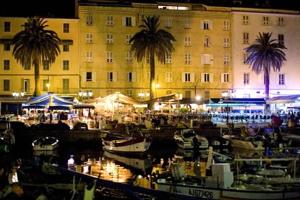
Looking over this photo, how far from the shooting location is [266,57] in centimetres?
8219

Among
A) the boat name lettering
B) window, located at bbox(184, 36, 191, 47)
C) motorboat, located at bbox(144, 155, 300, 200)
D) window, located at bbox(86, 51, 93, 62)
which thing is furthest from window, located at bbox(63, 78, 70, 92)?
the boat name lettering

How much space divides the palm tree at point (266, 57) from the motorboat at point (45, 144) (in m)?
38.9

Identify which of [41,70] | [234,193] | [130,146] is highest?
[41,70]

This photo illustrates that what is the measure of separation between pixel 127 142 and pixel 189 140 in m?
7.81

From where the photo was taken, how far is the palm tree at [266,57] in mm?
82062

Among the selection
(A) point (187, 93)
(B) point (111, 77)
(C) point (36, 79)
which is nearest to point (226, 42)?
(A) point (187, 93)

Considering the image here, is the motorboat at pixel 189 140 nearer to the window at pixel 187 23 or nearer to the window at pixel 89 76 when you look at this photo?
the window at pixel 89 76

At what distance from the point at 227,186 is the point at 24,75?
60.2 metres

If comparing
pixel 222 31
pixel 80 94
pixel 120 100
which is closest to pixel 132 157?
pixel 120 100

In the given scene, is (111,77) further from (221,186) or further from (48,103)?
(221,186)

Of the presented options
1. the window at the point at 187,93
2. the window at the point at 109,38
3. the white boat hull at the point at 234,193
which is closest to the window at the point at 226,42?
the window at the point at 187,93

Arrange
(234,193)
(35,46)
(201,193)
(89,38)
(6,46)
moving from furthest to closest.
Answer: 1. (89,38)
2. (6,46)
3. (35,46)
4. (201,193)
5. (234,193)

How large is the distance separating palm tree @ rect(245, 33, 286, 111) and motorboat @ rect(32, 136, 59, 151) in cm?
→ 3886

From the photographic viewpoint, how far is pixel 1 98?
77938mm
